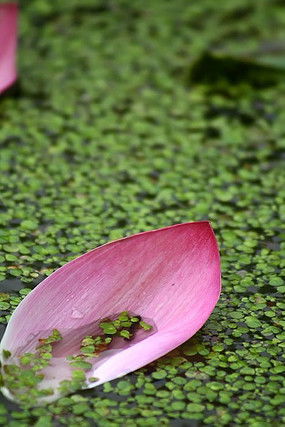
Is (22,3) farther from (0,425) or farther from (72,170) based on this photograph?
(0,425)

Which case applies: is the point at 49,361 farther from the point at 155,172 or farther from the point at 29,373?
the point at 155,172

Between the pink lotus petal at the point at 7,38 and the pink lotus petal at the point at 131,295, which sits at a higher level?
the pink lotus petal at the point at 7,38

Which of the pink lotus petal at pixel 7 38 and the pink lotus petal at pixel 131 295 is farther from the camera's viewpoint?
the pink lotus petal at pixel 7 38

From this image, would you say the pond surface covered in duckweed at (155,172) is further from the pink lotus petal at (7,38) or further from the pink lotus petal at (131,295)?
the pink lotus petal at (7,38)

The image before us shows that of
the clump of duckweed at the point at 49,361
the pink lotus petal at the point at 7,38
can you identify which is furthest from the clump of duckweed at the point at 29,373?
the pink lotus petal at the point at 7,38

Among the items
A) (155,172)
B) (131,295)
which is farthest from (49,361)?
(155,172)

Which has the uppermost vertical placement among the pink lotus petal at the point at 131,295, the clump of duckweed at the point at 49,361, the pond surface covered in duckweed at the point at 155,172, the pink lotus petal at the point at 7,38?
the pink lotus petal at the point at 7,38

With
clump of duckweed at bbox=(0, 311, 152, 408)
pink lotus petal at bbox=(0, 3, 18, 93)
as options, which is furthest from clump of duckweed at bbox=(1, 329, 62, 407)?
pink lotus petal at bbox=(0, 3, 18, 93)
